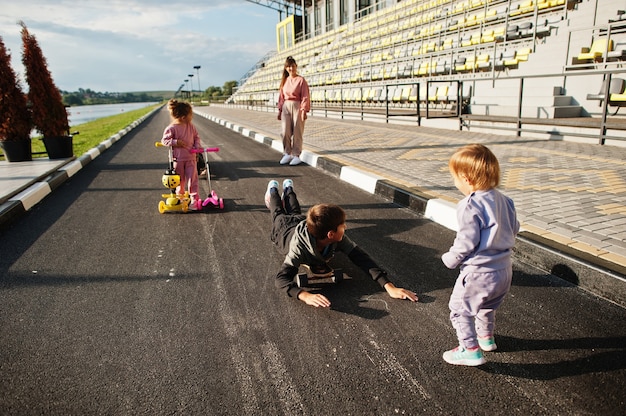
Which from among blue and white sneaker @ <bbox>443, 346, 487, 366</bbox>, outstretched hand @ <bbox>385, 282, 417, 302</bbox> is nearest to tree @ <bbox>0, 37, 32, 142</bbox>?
outstretched hand @ <bbox>385, 282, 417, 302</bbox>

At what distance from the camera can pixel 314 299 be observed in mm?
2756

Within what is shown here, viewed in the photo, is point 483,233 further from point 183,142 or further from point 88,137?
point 88,137

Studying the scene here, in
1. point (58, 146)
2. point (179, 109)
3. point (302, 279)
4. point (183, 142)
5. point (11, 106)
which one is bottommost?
point (302, 279)

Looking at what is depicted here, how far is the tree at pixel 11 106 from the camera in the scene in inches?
335

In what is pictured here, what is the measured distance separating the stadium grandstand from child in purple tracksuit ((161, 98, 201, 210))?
722 centimetres

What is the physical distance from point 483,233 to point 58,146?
10.0 metres

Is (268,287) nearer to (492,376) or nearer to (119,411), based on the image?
(119,411)

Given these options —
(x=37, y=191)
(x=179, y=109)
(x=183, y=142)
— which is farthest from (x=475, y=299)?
(x=37, y=191)

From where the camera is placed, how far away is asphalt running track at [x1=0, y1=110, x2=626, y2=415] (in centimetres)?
194

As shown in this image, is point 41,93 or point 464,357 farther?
point 41,93

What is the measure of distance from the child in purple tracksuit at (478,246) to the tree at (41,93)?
384 inches

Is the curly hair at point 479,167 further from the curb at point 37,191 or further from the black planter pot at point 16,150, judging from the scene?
the black planter pot at point 16,150

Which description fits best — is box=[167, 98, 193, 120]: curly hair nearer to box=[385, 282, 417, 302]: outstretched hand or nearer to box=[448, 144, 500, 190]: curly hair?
box=[385, 282, 417, 302]: outstretched hand

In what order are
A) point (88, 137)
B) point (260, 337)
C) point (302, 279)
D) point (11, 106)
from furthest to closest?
point (88, 137), point (11, 106), point (302, 279), point (260, 337)
